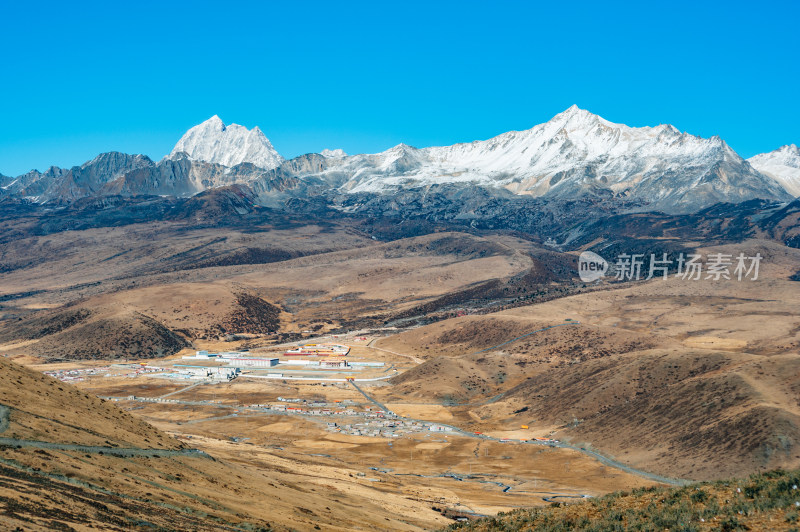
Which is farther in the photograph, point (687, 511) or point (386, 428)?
point (386, 428)

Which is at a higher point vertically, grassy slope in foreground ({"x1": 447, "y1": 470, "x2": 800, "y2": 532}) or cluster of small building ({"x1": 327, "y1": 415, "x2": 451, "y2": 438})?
grassy slope in foreground ({"x1": 447, "y1": 470, "x2": 800, "y2": 532})

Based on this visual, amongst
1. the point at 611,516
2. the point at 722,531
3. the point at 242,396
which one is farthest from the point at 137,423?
the point at 242,396

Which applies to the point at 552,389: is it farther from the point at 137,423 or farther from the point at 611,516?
the point at 611,516

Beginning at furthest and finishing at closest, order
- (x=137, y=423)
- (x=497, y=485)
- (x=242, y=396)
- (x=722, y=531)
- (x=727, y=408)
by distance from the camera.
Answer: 1. (x=242, y=396)
2. (x=727, y=408)
3. (x=497, y=485)
4. (x=137, y=423)
5. (x=722, y=531)

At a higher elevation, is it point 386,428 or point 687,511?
point 687,511

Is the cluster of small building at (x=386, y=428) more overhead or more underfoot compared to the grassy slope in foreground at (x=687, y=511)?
more underfoot

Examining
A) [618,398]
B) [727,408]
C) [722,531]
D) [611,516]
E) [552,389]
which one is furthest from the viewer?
[552,389]

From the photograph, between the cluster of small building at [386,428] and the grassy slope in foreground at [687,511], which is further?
the cluster of small building at [386,428]

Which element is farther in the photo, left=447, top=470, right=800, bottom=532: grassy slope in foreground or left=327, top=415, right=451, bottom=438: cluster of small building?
left=327, top=415, right=451, bottom=438: cluster of small building
